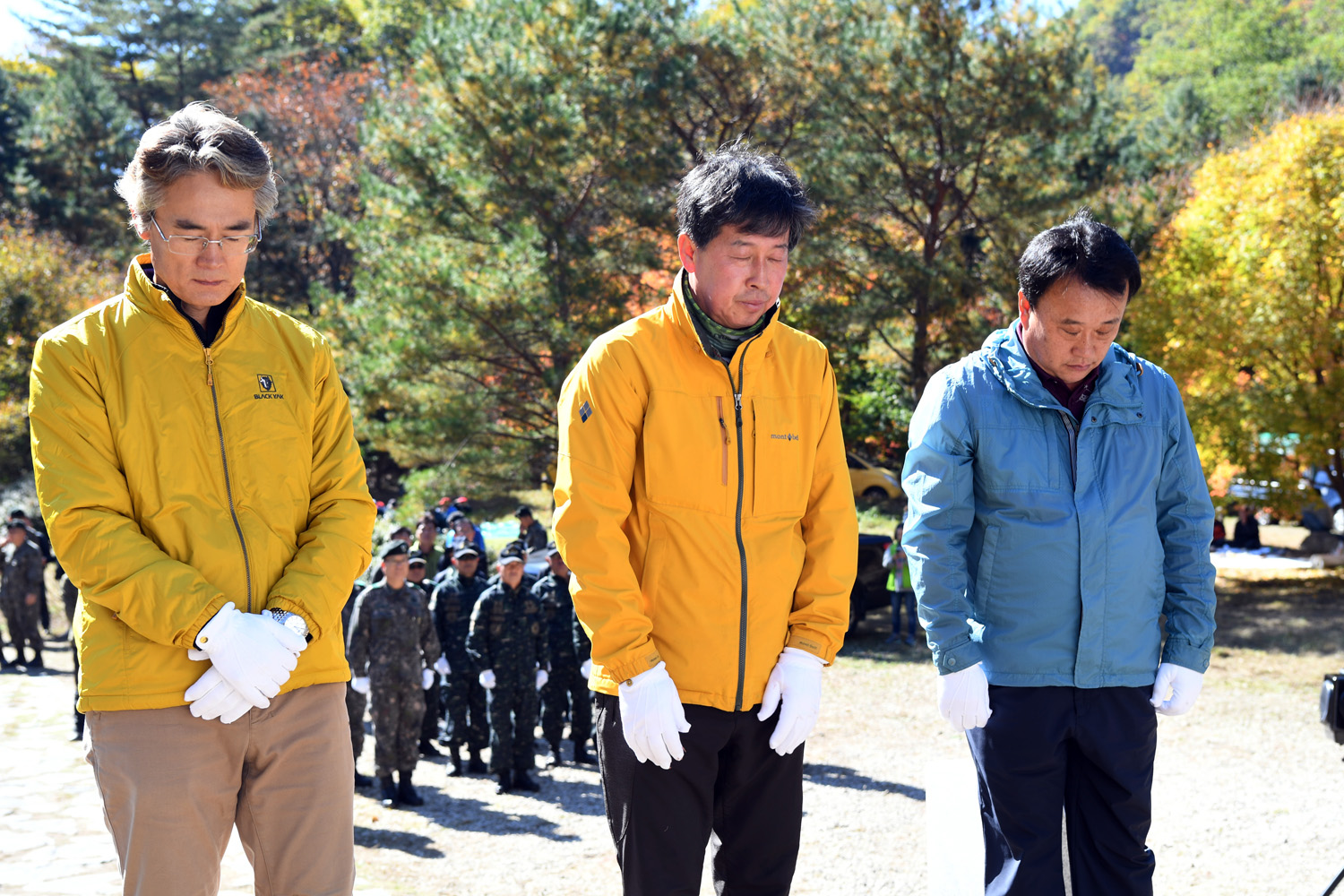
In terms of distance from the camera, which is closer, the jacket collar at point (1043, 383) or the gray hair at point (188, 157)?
the gray hair at point (188, 157)

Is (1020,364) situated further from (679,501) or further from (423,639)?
(423,639)

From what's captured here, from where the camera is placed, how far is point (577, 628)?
28.3ft

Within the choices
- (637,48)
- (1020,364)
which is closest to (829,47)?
(637,48)

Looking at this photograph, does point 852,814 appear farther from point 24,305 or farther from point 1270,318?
point 24,305

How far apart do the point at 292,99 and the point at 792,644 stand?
1113 inches

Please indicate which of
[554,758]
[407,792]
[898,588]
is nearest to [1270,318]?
[898,588]

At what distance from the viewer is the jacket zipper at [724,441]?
241 centimetres

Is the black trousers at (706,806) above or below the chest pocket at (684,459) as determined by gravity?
below

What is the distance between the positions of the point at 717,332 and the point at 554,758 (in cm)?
693

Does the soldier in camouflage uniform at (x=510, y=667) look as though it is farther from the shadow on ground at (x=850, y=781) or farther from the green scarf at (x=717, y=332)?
the green scarf at (x=717, y=332)

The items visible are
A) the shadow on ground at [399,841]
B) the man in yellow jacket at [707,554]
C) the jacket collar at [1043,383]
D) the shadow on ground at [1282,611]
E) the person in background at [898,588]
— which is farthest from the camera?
the person in background at [898,588]

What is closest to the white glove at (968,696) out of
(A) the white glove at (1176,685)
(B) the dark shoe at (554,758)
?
(A) the white glove at (1176,685)

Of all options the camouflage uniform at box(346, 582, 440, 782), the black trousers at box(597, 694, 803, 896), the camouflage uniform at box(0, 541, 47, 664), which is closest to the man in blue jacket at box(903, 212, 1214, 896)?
the black trousers at box(597, 694, 803, 896)

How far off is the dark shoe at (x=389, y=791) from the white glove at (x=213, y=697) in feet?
18.6
